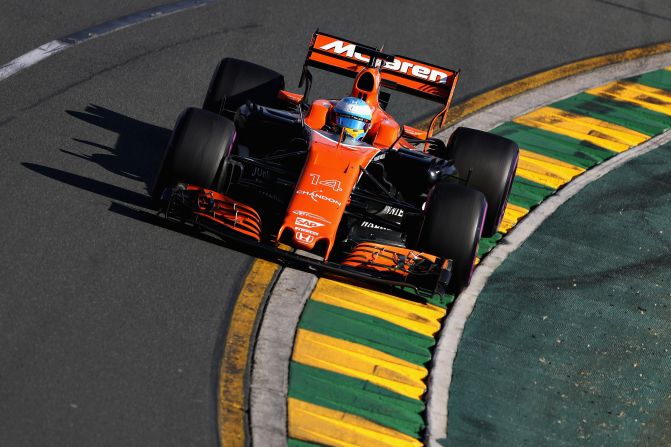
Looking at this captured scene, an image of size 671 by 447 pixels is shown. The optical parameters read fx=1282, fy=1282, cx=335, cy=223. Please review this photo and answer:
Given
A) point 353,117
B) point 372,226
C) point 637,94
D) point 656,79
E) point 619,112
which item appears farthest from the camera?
point 656,79

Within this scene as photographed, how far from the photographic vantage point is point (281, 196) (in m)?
11.1

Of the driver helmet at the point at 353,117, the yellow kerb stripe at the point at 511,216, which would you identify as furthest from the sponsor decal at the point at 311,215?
the yellow kerb stripe at the point at 511,216

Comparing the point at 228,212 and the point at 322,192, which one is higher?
the point at 322,192

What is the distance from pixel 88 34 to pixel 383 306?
6.68 meters

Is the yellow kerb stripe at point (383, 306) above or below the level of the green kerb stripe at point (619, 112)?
below

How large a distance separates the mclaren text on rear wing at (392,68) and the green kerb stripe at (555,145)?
7.51ft

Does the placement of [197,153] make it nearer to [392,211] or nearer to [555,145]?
[392,211]

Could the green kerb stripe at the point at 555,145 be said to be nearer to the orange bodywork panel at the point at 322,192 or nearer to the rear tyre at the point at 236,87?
the rear tyre at the point at 236,87

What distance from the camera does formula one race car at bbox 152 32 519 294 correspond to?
10508 millimetres

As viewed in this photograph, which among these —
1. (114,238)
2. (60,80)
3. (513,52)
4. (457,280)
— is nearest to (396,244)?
(457,280)

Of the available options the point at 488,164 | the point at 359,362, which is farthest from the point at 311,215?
the point at 488,164

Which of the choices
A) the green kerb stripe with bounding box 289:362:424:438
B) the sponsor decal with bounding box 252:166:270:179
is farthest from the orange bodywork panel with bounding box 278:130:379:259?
the green kerb stripe with bounding box 289:362:424:438

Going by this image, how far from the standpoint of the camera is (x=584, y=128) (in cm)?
1553

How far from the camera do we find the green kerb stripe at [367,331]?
10047mm
